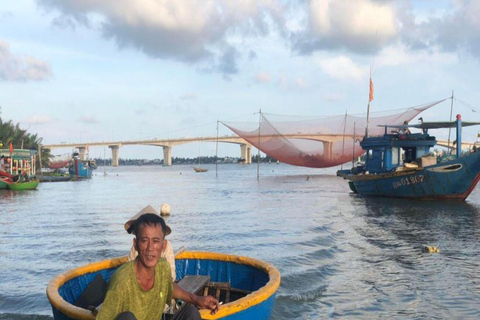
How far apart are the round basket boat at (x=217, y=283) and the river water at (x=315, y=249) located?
63.8 inches

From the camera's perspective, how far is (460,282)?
911cm

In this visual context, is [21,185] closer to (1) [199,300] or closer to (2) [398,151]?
(2) [398,151]

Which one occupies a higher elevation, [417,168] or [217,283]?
[417,168]

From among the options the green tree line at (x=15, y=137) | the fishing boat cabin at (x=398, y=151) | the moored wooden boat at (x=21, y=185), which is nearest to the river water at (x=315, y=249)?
the fishing boat cabin at (x=398, y=151)

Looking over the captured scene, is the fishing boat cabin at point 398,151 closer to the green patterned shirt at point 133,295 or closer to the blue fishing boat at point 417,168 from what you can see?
the blue fishing boat at point 417,168

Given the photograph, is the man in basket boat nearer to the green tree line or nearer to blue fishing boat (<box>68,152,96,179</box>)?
the green tree line

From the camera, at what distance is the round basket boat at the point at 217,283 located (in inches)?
177

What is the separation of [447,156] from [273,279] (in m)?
23.6

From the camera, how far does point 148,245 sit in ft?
11.8

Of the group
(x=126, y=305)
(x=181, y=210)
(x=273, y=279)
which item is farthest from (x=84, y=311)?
(x=181, y=210)

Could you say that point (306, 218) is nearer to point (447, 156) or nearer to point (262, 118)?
point (447, 156)

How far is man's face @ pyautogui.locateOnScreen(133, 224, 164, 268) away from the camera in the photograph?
11.7ft

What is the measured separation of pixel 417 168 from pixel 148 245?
24470mm

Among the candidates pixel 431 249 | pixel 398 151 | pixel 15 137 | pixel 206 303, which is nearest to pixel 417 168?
pixel 398 151
